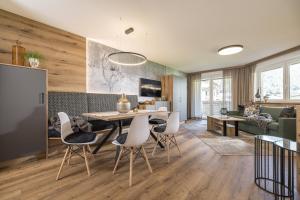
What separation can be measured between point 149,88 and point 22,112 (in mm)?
4136

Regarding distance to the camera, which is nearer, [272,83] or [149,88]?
[272,83]

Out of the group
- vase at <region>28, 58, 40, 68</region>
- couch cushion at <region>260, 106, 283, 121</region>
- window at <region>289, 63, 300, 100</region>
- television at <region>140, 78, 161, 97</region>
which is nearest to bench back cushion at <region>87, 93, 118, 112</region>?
vase at <region>28, 58, 40, 68</region>

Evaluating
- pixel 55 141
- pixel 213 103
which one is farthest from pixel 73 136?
pixel 213 103

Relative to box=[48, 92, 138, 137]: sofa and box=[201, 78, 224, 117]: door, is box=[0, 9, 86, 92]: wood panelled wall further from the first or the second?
box=[201, 78, 224, 117]: door

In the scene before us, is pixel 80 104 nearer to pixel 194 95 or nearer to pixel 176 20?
pixel 176 20

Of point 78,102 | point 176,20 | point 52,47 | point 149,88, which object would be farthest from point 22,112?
point 149,88

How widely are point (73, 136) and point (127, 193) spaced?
1.14 metres

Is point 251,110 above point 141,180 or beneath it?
above

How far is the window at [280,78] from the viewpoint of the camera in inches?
181

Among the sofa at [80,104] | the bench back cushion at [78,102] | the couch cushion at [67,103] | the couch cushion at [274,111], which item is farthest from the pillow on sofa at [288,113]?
the couch cushion at [67,103]

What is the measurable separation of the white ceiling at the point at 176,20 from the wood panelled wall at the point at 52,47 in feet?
0.57

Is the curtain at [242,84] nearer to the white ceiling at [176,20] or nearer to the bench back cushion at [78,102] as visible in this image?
the white ceiling at [176,20]

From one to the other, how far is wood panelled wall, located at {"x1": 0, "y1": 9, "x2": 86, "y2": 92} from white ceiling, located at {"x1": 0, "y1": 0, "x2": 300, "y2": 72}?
0.57ft

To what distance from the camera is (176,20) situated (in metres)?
2.88
